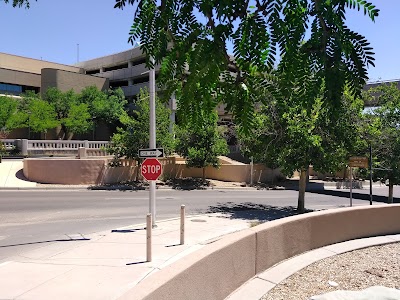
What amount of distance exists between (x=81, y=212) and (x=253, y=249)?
11410 millimetres

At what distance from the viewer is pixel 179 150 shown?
31516mm

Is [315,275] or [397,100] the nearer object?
[315,275]

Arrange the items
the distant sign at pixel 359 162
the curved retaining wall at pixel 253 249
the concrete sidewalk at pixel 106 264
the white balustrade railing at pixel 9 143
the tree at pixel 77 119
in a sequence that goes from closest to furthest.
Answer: the curved retaining wall at pixel 253 249 → the concrete sidewalk at pixel 106 264 → the distant sign at pixel 359 162 → the white balustrade railing at pixel 9 143 → the tree at pixel 77 119

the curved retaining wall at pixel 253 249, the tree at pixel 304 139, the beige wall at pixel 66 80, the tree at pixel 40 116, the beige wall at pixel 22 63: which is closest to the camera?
the curved retaining wall at pixel 253 249

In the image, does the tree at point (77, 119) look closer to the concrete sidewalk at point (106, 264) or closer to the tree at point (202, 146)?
the tree at point (202, 146)

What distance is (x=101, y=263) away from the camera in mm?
8141

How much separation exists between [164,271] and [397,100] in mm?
Answer: 20497

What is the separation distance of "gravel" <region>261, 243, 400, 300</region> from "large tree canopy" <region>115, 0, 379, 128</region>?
3.68 meters

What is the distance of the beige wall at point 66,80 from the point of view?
56312 millimetres

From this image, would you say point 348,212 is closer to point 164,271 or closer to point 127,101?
point 164,271

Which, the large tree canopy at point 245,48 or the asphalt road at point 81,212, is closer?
the large tree canopy at point 245,48

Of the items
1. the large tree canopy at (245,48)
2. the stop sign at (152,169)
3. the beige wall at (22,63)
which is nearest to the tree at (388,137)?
Answer: the stop sign at (152,169)

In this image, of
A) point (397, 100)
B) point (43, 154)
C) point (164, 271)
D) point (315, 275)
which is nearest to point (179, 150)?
point (43, 154)

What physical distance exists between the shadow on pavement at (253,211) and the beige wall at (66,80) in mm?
44074
